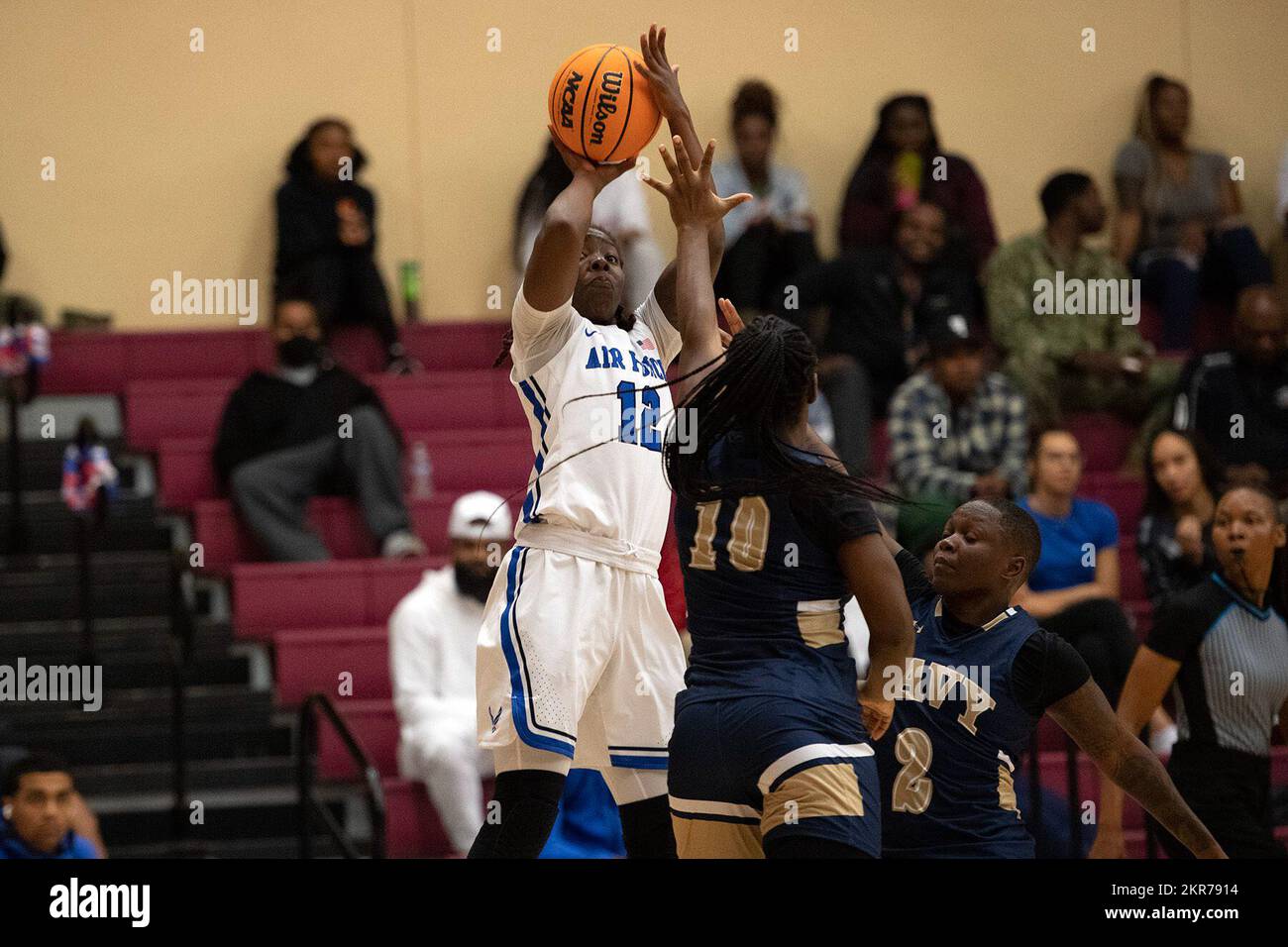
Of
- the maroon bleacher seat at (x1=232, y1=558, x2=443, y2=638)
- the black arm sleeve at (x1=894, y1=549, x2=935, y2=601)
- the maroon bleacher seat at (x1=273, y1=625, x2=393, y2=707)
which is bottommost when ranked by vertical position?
the maroon bleacher seat at (x1=273, y1=625, x2=393, y2=707)

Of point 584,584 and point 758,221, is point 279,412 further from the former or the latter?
point 584,584

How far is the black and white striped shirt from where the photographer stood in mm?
4992

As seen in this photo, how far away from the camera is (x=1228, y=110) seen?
8.01 meters

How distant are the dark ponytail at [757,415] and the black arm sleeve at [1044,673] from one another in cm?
44

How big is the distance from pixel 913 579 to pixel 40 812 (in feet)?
9.03

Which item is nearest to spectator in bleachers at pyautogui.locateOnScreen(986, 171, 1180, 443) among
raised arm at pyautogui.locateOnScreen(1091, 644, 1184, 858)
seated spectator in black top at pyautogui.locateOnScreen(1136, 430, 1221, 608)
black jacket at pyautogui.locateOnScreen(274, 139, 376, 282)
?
seated spectator in black top at pyautogui.locateOnScreen(1136, 430, 1221, 608)

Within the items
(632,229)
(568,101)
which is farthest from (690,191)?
(632,229)

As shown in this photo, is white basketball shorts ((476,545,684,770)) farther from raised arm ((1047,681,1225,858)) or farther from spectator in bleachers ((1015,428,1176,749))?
spectator in bleachers ((1015,428,1176,749))

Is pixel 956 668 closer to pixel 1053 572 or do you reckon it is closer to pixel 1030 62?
pixel 1053 572

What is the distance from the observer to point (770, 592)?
3.84 meters

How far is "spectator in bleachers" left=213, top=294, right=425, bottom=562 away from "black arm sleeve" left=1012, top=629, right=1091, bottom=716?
3845 mm

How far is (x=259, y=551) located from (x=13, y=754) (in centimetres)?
168

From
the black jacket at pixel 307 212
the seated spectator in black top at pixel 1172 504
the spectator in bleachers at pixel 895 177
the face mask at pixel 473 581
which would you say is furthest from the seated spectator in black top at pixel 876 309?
the black jacket at pixel 307 212

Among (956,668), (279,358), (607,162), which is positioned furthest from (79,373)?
(956,668)
